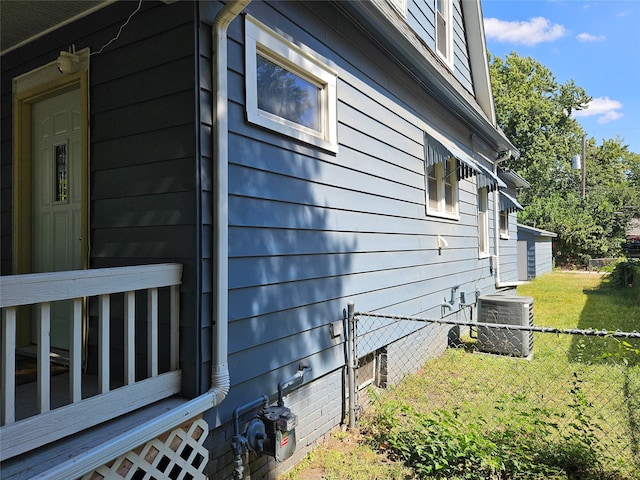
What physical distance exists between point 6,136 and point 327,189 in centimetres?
297

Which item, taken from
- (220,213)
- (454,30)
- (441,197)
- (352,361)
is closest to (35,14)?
(220,213)

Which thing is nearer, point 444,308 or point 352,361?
point 352,361

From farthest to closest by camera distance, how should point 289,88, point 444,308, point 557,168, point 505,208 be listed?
point 557,168
point 505,208
point 444,308
point 289,88

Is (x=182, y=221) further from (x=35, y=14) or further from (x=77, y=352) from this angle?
(x=35, y=14)

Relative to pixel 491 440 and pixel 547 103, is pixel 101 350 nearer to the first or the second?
pixel 491 440

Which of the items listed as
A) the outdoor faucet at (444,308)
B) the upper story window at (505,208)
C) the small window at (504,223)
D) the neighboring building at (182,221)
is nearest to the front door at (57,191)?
the neighboring building at (182,221)

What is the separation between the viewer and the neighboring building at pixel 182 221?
2.16m

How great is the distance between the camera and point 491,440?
324 cm

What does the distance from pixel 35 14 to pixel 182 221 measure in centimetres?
210

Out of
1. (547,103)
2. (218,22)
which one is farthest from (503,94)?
(218,22)

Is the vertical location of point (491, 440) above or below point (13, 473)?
below

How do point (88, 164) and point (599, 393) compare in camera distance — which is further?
point (599, 393)

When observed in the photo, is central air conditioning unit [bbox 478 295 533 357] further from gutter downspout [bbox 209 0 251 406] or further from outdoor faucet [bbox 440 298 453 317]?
gutter downspout [bbox 209 0 251 406]

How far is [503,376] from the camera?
16.7ft
